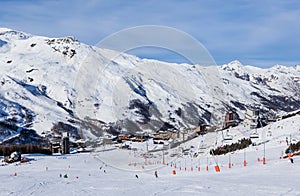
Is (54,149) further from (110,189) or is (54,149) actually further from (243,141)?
(110,189)

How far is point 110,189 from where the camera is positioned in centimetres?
2889

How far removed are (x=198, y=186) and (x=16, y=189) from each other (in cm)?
1407

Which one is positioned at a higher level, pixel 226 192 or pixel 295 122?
pixel 295 122

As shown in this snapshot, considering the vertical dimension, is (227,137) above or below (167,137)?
above

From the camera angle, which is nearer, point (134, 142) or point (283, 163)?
point (283, 163)

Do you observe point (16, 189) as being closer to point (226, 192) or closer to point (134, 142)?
point (226, 192)

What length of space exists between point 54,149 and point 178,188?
115963 millimetres

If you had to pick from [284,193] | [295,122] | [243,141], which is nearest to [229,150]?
[243,141]

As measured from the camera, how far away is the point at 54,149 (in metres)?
137

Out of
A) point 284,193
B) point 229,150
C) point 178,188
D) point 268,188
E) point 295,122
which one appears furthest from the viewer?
point 295,122

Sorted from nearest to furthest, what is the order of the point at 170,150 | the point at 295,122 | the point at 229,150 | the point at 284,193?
the point at 284,193, the point at 229,150, the point at 295,122, the point at 170,150

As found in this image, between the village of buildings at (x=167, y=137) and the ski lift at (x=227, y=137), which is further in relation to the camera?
the village of buildings at (x=167, y=137)

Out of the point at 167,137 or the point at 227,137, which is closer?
the point at 227,137

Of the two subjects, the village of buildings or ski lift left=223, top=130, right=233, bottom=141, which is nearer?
ski lift left=223, top=130, right=233, bottom=141
